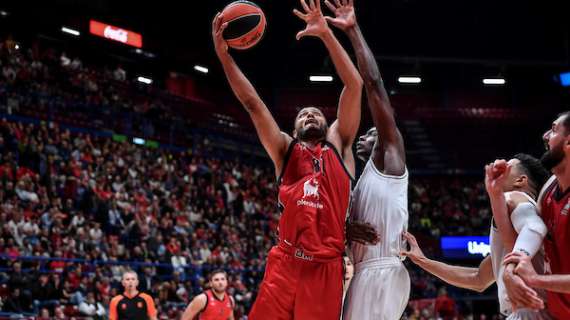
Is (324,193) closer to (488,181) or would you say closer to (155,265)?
(488,181)

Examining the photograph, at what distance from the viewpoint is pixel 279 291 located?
14.7 feet

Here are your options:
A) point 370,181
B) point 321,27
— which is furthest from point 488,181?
point 321,27

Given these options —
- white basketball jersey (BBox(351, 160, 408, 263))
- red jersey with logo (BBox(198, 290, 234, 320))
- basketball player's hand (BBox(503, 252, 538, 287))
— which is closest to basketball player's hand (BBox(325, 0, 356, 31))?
white basketball jersey (BBox(351, 160, 408, 263))

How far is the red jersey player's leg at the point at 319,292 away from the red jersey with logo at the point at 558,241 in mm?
1335

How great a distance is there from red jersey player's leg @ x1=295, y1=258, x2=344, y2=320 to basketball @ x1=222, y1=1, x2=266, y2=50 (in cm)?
157

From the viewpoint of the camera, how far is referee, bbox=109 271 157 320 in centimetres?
1013

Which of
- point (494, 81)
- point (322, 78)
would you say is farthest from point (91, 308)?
point (494, 81)

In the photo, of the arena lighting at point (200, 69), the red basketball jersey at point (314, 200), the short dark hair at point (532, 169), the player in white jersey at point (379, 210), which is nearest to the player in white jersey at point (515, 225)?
the short dark hair at point (532, 169)

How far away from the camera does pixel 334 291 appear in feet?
14.8

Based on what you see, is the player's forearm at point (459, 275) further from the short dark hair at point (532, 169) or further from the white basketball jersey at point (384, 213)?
the short dark hair at point (532, 169)

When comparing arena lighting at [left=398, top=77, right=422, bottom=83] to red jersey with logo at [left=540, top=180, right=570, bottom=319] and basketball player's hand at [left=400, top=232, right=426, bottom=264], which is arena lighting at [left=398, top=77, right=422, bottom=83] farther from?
red jersey with logo at [left=540, top=180, right=570, bottom=319]

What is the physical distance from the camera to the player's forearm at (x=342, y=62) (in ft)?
15.1

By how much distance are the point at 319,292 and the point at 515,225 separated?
1344 mm

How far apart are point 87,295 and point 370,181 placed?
9792 mm
